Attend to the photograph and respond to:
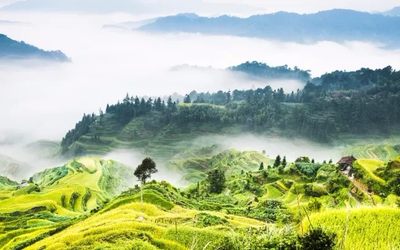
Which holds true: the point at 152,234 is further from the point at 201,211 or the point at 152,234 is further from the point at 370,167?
the point at 370,167

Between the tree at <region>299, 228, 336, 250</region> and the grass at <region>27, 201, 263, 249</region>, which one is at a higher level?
the tree at <region>299, 228, 336, 250</region>

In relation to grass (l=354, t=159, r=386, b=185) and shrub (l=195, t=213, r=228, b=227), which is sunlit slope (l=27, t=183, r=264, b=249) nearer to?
shrub (l=195, t=213, r=228, b=227)

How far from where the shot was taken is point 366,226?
1453cm

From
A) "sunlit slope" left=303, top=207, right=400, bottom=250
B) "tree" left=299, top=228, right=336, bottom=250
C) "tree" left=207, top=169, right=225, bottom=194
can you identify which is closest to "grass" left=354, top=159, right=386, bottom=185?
"tree" left=207, top=169, right=225, bottom=194

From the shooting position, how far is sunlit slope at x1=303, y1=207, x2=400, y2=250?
14.0 metres

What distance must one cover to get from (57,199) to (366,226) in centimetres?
10779

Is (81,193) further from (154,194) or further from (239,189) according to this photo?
(154,194)

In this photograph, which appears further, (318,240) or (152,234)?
(152,234)

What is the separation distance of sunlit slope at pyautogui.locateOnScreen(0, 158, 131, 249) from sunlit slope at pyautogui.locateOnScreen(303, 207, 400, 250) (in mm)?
46650

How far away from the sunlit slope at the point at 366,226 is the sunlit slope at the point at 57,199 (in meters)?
46.7

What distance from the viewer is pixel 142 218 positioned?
44344mm

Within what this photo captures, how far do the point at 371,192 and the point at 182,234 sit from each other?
5485 centimetres

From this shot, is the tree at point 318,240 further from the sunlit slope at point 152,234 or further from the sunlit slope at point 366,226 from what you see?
the sunlit slope at point 152,234

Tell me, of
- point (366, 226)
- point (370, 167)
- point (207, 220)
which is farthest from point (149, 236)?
point (370, 167)
